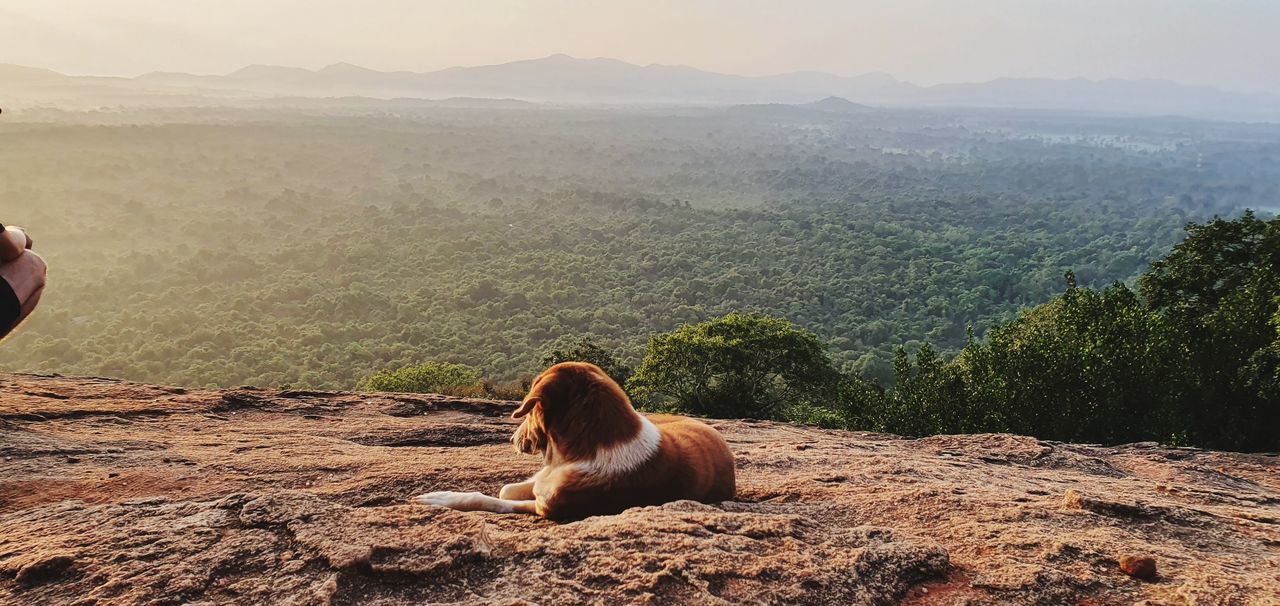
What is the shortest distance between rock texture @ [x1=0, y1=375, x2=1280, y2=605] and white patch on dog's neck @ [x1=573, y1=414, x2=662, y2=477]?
382 mm

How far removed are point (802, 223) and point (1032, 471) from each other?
6092 inches

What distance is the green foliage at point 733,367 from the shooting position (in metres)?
31.5

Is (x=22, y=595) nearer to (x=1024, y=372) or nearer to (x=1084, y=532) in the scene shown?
(x=1084, y=532)

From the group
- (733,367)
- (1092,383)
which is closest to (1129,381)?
(1092,383)

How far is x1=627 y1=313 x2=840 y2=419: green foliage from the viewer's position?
31.5 metres

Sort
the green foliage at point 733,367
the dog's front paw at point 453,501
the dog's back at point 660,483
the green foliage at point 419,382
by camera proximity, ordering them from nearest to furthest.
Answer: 1. the dog's back at point 660,483
2. the dog's front paw at point 453,501
3. the green foliage at point 733,367
4. the green foliage at point 419,382

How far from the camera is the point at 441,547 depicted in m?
3.48

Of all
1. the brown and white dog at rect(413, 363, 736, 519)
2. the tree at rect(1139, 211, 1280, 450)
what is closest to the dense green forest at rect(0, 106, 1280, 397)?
the tree at rect(1139, 211, 1280, 450)

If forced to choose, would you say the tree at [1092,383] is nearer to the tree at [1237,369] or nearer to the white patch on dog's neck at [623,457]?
the tree at [1237,369]

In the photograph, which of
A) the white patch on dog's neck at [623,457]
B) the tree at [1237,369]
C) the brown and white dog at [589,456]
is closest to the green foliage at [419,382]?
the tree at [1237,369]

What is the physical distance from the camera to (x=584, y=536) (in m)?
3.77

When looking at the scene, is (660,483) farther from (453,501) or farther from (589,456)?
(453,501)

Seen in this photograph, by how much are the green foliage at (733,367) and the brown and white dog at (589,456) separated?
26.4 m

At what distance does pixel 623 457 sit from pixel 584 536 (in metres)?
0.89
